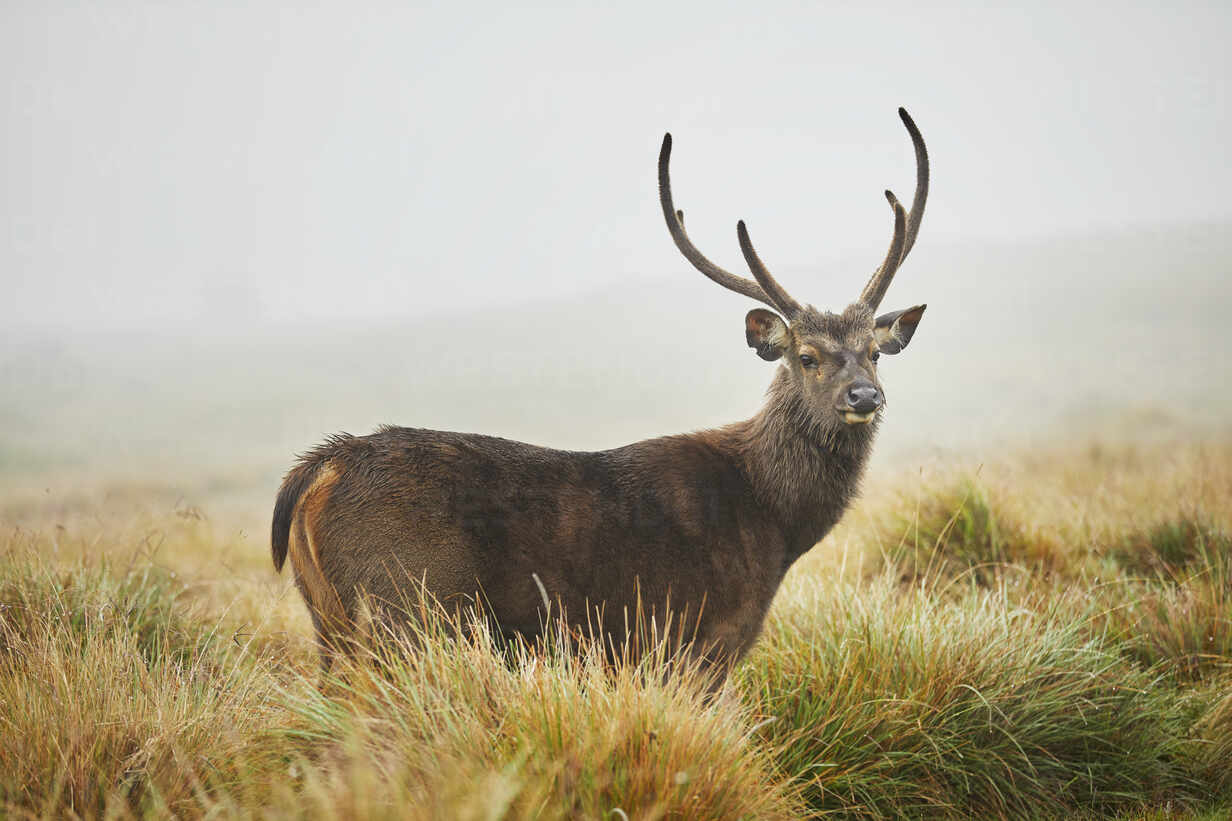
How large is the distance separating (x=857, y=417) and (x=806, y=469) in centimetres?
41

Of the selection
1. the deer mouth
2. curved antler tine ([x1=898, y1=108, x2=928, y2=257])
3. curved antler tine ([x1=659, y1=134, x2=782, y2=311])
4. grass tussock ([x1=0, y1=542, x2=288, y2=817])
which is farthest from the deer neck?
grass tussock ([x1=0, y1=542, x2=288, y2=817])

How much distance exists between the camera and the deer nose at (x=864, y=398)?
4.41 metres

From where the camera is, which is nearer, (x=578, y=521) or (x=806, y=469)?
(x=578, y=521)

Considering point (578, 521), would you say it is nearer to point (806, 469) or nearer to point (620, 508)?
point (620, 508)

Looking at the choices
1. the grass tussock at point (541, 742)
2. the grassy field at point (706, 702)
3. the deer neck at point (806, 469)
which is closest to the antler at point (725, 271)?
the deer neck at point (806, 469)

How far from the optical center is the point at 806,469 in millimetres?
4707

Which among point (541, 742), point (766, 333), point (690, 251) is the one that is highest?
point (690, 251)

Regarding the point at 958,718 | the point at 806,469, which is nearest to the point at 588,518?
the point at 806,469

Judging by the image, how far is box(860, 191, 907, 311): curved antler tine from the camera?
516cm

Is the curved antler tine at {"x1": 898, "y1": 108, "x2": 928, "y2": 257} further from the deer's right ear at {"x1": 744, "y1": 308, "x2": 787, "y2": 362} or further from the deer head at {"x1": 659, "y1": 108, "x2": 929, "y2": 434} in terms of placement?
the deer's right ear at {"x1": 744, "y1": 308, "x2": 787, "y2": 362}

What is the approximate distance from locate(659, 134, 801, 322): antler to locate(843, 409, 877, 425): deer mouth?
0.81 metres

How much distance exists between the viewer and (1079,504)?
25.8 ft

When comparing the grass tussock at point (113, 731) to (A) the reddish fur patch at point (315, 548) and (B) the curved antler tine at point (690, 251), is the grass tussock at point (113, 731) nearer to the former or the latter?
(A) the reddish fur patch at point (315, 548)

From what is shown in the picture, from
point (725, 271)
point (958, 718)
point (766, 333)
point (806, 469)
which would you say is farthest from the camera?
point (725, 271)
